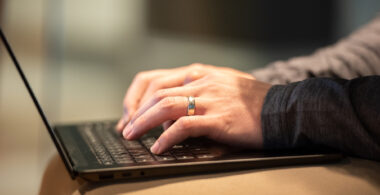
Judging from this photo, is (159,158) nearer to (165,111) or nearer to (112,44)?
(165,111)

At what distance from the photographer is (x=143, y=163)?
44 cm

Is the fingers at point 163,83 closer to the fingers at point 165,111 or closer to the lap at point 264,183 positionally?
the fingers at point 165,111

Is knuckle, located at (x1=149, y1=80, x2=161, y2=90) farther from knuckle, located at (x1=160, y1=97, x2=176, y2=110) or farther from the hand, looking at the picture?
knuckle, located at (x1=160, y1=97, x2=176, y2=110)

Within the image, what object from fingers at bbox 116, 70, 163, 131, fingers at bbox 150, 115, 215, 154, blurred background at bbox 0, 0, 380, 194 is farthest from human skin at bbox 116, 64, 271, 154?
blurred background at bbox 0, 0, 380, 194

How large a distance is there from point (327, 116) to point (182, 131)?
0.20 meters

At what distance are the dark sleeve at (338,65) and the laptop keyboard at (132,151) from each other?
0.41 metres

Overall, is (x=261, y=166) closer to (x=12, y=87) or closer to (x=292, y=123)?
(x=292, y=123)

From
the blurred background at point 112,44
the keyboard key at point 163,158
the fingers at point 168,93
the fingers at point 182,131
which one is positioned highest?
the fingers at point 168,93

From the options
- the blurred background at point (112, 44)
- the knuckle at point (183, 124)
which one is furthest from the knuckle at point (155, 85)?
the blurred background at point (112, 44)

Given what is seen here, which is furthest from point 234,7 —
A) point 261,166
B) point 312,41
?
point 261,166

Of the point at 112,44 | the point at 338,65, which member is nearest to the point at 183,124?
the point at 338,65

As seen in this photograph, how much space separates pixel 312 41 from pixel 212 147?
6.20ft

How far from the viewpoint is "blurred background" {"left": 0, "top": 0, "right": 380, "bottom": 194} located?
174 centimetres

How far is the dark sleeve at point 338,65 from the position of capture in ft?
Answer: 2.81
